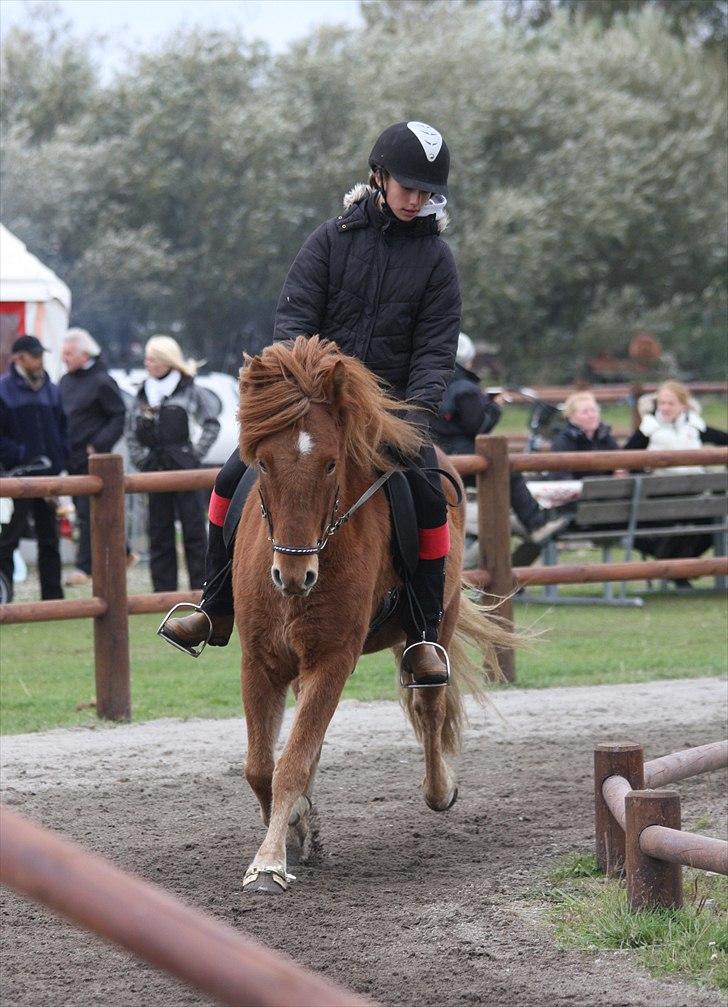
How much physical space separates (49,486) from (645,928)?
166 inches

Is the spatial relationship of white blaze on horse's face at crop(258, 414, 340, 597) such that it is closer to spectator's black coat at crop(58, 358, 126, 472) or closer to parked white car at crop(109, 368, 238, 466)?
spectator's black coat at crop(58, 358, 126, 472)

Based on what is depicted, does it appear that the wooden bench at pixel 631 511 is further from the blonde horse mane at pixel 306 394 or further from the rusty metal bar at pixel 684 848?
the rusty metal bar at pixel 684 848

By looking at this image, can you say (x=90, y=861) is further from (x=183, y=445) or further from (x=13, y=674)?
(x=183, y=445)

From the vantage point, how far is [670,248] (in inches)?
1453

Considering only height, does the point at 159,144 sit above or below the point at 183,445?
above

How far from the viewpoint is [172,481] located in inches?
312

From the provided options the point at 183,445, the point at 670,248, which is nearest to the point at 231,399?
the point at 183,445

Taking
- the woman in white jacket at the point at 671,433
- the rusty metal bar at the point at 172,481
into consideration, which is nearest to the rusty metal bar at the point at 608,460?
the rusty metal bar at the point at 172,481

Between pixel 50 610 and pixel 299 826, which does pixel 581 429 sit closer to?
pixel 50 610

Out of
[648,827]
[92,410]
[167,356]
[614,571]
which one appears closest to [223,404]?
[92,410]

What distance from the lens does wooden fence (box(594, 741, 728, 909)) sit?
429 centimetres

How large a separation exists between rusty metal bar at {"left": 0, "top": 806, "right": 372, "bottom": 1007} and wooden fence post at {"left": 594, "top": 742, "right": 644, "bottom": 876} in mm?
3518

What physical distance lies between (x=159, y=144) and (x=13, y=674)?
2522cm

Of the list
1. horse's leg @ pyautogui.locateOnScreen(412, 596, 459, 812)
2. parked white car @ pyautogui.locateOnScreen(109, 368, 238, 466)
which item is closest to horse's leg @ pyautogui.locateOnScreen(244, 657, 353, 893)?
horse's leg @ pyautogui.locateOnScreen(412, 596, 459, 812)
